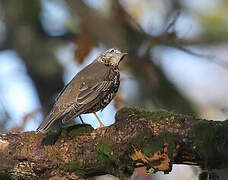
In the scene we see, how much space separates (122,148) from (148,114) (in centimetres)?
41

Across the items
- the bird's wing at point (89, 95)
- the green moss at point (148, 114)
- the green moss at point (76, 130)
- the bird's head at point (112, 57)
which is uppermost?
the bird's head at point (112, 57)

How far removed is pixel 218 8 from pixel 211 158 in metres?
7.62

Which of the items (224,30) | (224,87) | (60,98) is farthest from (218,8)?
(60,98)

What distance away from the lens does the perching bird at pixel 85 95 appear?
235 inches

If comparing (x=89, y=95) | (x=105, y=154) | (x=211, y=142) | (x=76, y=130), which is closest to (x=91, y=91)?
(x=89, y=95)

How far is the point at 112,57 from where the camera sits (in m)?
7.70

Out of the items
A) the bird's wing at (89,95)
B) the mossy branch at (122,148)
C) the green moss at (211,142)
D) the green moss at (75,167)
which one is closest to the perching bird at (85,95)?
the bird's wing at (89,95)

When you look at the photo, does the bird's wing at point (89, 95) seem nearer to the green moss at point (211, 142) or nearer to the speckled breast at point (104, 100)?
the speckled breast at point (104, 100)

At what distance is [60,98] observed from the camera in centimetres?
662

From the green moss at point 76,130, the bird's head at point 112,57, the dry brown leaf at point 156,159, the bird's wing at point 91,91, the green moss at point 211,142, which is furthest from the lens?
the bird's head at point 112,57

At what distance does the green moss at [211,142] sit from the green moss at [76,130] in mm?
1256

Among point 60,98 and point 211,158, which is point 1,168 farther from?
point 211,158

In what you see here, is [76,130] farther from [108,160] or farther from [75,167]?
[108,160]

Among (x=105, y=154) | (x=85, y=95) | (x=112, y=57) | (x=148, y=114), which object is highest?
(x=112, y=57)
